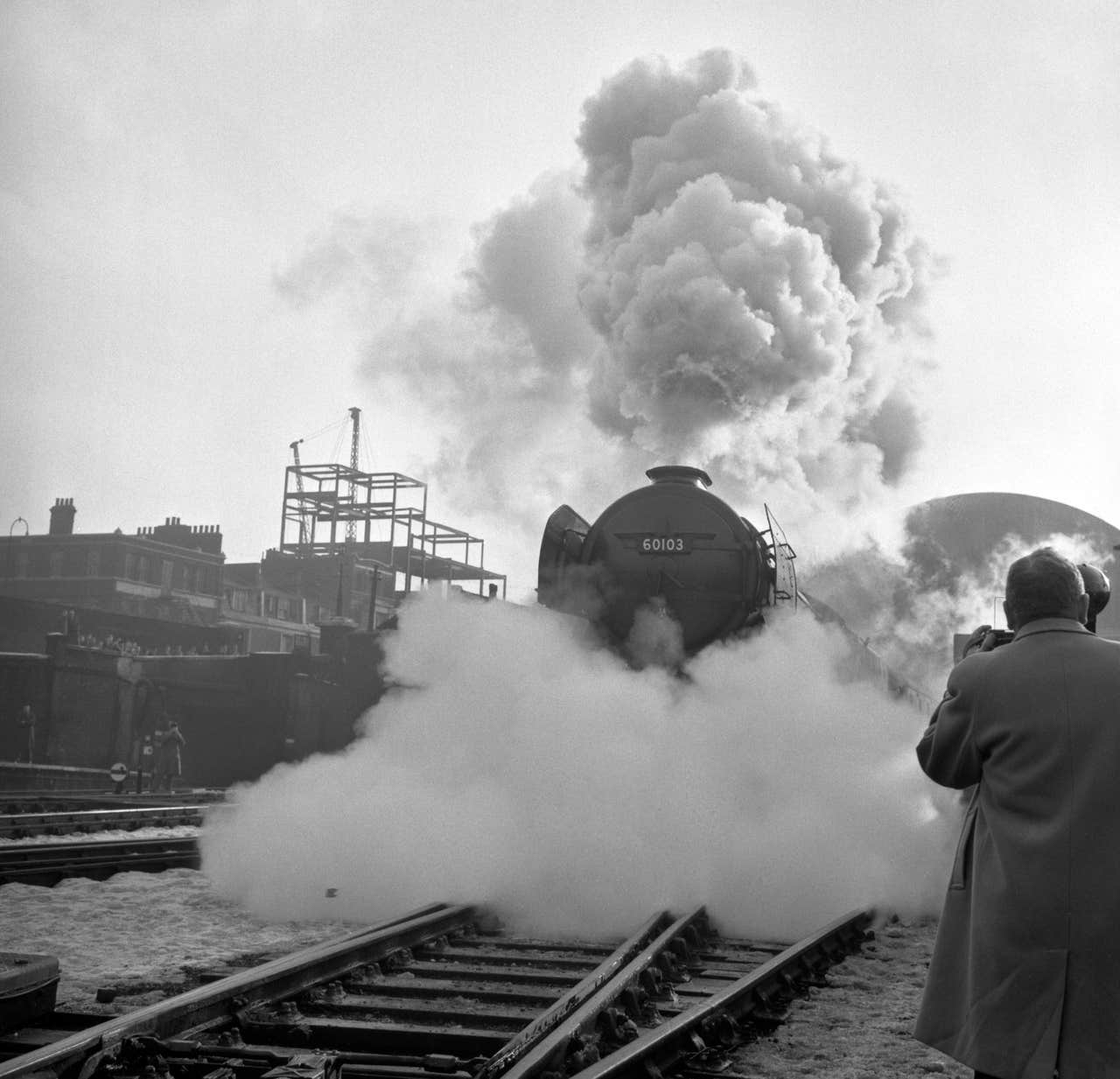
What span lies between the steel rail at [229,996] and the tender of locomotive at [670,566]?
3.35 meters

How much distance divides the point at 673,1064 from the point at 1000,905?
70.9 inches

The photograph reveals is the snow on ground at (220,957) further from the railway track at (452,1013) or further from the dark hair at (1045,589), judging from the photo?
the dark hair at (1045,589)

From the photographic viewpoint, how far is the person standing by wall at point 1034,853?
243 centimetres

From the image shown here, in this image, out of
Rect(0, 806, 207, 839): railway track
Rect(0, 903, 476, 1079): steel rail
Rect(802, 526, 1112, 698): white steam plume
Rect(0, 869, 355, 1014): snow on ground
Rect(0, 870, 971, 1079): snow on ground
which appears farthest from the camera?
Rect(802, 526, 1112, 698): white steam plume

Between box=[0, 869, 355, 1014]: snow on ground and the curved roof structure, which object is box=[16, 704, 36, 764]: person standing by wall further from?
the curved roof structure

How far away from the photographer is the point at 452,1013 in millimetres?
4535

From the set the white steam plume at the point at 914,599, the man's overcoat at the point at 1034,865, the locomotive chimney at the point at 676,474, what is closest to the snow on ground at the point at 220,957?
the man's overcoat at the point at 1034,865

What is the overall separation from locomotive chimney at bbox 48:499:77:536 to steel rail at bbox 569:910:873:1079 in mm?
50606

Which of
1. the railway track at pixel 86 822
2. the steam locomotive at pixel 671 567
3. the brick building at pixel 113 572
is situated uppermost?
the brick building at pixel 113 572

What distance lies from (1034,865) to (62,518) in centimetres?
5427

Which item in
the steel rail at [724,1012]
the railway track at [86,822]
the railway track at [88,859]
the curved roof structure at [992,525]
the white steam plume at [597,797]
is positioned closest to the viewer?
the steel rail at [724,1012]

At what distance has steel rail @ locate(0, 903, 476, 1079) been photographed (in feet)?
11.4

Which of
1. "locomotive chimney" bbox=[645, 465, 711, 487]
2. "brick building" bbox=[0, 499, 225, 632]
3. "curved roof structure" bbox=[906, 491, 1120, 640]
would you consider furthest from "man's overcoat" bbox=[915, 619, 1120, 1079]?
"brick building" bbox=[0, 499, 225, 632]

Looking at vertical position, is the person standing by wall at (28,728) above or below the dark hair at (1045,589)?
below
